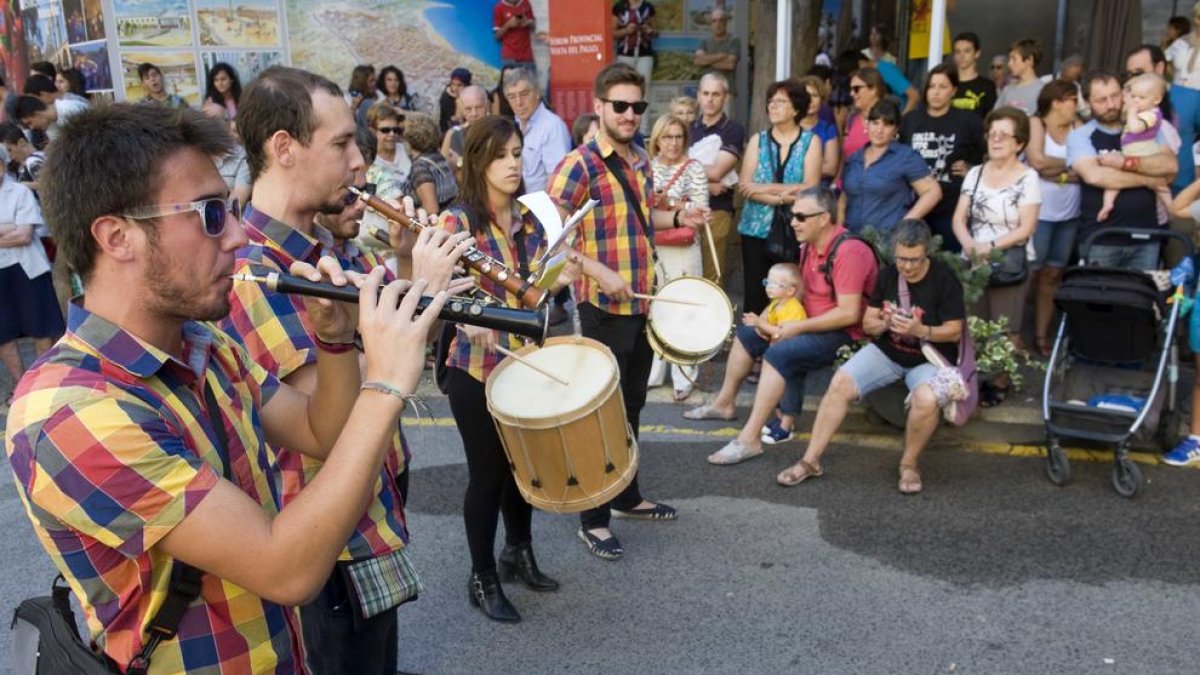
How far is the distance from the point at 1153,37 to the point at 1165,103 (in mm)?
5512

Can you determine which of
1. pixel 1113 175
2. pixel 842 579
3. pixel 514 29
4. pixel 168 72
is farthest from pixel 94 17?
pixel 842 579

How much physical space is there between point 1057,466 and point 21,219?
7.03m

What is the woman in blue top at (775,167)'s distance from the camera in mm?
6949

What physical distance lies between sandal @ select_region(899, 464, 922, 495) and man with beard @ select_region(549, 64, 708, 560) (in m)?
1.56

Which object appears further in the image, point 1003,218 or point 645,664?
point 1003,218

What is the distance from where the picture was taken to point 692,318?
4.70 meters

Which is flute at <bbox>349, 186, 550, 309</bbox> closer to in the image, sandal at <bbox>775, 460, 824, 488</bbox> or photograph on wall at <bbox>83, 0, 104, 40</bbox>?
sandal at <bbox>775, 460, 824, 488</bbox>

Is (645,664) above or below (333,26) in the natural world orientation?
below

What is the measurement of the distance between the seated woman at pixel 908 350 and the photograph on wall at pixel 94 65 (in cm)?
1017

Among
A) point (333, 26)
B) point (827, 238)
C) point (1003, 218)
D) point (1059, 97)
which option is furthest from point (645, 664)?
point (333, 26)

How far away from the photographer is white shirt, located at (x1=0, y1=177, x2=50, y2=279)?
6.98m

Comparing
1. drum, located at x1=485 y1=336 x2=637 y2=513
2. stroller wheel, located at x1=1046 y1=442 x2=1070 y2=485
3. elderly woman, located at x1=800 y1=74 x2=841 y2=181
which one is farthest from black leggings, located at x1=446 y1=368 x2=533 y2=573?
elderly woman, located at x1=800 y1=74 x2=841 y2=181

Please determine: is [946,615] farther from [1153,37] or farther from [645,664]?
[1153,37]

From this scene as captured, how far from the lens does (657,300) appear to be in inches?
183
